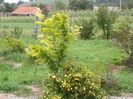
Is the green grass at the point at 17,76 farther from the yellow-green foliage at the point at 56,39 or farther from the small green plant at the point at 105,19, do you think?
the small green plant at the point at 105,19

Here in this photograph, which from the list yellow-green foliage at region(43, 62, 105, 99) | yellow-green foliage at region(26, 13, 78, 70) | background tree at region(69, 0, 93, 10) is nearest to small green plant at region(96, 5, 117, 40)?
yellow-green foliage at region(26, 13, 78, 70)

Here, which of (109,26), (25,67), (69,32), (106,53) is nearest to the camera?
(69,32)

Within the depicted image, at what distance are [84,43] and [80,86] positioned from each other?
37.9 ft

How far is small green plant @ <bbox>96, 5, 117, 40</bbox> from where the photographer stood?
68.8ft

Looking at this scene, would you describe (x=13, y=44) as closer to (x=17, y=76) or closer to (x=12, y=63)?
(x=12, y=63)

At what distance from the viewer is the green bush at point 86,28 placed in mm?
20891

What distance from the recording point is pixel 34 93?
1010 centimetres

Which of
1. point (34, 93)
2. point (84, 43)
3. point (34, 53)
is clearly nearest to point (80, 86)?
point (34, 53)

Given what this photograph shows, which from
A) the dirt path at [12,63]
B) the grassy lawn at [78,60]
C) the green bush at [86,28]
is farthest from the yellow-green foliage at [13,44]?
the green bush at [86,28]

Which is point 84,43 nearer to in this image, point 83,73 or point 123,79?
point 123,79

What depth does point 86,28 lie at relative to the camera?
2091 cm

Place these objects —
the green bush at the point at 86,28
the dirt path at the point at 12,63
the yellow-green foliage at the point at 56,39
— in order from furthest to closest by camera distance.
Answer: the green bush at the point at 86,28 < the dirt path at the point at 12,63 < the yellow-green foliage at the point at 56,39

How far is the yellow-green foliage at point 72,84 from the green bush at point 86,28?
1246cm

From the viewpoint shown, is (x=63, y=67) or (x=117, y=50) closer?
(x=63, y=67)
